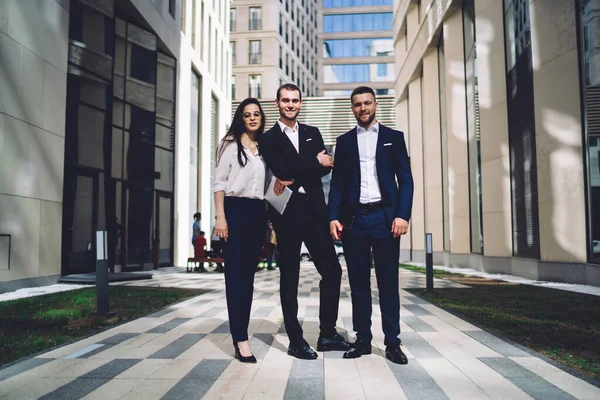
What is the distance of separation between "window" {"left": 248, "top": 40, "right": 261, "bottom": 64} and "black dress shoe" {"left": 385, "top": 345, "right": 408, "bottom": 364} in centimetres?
4020

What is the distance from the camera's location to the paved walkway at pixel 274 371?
3098mm

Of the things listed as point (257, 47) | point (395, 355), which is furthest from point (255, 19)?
point (395, 355)

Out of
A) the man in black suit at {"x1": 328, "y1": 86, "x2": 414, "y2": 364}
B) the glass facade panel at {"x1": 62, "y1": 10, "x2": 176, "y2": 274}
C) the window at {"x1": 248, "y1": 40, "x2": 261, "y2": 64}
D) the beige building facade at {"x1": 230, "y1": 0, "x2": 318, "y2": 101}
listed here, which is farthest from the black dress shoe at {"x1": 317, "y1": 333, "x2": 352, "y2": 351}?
the window at {"x1": 248, "y1": 40, "x2": 261, "y2": 64}

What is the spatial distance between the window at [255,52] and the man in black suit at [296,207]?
3946 cm

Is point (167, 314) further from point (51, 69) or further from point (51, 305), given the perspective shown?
point (51, 69)

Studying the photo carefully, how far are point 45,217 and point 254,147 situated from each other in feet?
27.5

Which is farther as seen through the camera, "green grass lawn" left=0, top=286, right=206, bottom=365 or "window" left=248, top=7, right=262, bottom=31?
"window" left=248, top=7, right=262, bottom=31

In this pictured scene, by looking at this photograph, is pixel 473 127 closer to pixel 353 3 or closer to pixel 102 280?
pixel 102 280

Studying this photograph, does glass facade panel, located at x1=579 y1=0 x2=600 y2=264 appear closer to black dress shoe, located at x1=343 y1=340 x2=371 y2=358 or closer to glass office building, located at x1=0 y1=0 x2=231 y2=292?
black dress shoe, located at x1=343 y1=340 x2=371 y2=358

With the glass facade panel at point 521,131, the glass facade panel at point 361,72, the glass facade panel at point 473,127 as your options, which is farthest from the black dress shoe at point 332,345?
the glass facade panel at point 361,72

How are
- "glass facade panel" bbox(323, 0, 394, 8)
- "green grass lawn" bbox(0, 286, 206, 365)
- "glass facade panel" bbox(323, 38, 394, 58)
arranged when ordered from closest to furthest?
"green grass lawn" bbox(0, 286, 206, 365)
"glass facade panel" bbox(323, 0, 394, 8)
"glass facade panel" bbox(323, 38, 394, 58)

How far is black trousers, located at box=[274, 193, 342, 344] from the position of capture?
13.2 ft

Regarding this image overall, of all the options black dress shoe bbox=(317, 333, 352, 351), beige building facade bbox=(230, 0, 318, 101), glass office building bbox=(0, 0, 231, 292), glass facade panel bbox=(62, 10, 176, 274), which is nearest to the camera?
black dress shoe bbox=(317, 333, 352, 351)

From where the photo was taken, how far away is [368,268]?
411cm
